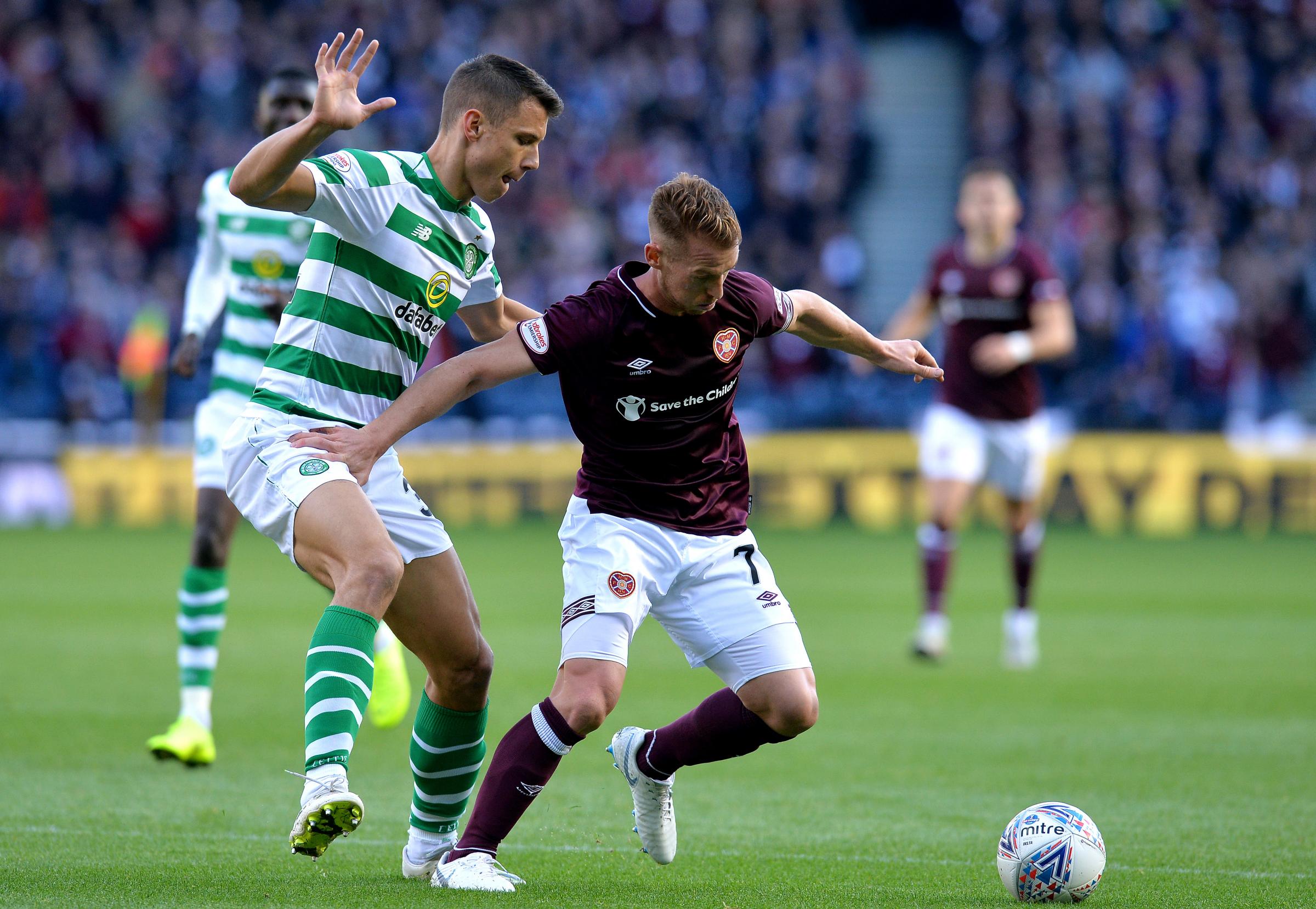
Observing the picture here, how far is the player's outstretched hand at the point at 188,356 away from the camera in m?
6.73

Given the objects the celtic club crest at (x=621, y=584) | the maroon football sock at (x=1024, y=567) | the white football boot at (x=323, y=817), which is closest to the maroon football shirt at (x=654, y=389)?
the celtic club crest at (x=621, y=584)

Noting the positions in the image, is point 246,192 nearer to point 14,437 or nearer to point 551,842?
point 551,842

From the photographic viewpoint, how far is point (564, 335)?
14.4 ft

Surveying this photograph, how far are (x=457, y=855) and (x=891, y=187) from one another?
21904mm

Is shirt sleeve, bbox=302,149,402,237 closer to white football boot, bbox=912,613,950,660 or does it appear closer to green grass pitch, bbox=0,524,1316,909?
green grass pitch, bbox=0,524,1316,909

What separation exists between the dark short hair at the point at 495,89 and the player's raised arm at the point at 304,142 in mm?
315

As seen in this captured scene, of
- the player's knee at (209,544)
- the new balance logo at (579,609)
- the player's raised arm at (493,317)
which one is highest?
the player's raised arm at (493,317)

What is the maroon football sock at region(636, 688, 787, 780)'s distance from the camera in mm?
4660

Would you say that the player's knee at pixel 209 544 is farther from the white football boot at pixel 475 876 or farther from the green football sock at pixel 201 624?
the white football boot at pixel 475 876

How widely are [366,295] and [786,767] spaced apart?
287cm

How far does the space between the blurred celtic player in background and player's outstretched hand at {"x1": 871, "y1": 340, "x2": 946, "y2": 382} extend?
258 cm

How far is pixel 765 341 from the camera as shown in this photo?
20.1 meters

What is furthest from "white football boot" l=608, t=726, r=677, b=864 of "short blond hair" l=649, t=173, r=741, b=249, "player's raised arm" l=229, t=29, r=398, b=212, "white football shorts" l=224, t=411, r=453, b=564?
"player's raised arm" l=229, t=29, r=398, b=212

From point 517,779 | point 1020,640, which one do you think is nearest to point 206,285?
point 517,779
